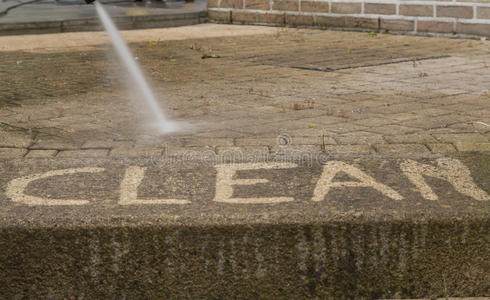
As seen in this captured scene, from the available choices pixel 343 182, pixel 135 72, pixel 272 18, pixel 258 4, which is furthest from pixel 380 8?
pixel 343 182

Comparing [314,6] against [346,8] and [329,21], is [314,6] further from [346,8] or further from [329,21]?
[346,8]

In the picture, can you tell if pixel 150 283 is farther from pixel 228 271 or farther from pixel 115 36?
pixel 115 36

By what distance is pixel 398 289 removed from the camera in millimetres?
2846

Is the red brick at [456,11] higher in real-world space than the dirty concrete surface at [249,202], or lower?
higher

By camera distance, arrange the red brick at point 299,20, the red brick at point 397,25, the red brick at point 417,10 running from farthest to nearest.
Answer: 1. the red brick at point 299,20
2. the red brick at point 397,25
3. the red brick at point 417,10

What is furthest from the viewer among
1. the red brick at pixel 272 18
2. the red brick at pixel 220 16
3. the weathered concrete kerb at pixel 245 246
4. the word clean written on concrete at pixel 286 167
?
the red brick at pixel 220 16

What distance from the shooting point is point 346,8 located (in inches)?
375

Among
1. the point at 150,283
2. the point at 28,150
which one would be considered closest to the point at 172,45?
the point at 28,150

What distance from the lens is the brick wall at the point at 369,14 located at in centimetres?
854

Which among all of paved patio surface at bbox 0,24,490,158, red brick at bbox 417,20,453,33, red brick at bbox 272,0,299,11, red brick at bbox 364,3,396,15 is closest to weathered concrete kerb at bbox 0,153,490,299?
paved patio surface at bbox 0,24,490,158

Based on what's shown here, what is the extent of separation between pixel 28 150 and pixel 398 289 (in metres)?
2.04

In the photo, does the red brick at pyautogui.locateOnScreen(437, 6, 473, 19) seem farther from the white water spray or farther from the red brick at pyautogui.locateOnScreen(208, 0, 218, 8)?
the white water spray

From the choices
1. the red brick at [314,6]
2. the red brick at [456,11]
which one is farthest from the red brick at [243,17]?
the red brick at [456,11]

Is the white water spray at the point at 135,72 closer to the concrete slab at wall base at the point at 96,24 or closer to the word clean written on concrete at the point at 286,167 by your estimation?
the concrete slab at wall base at the point at 96,24
